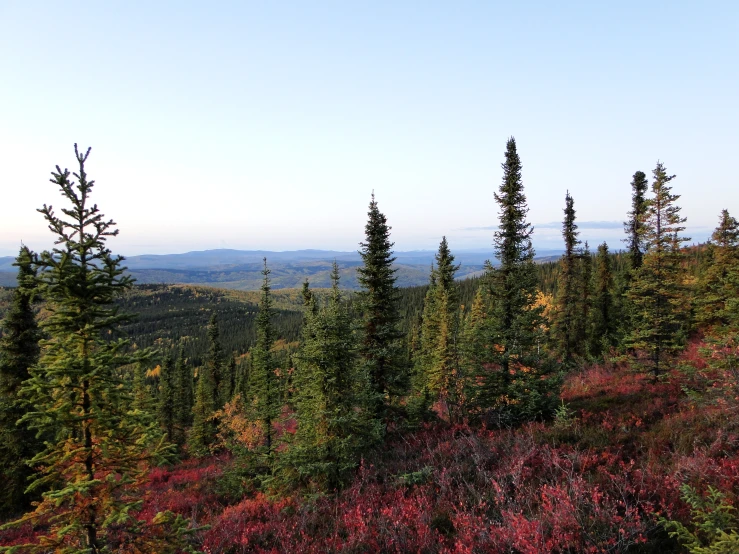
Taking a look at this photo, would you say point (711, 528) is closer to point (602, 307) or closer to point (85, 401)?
point (85, 401)

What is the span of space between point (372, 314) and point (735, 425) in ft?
41.3

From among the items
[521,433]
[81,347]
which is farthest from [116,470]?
[521,433]

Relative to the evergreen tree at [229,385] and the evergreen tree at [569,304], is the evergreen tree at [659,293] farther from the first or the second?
the evergreen tree at [229,385]

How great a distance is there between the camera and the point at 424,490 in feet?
31.0

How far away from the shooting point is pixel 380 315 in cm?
1731

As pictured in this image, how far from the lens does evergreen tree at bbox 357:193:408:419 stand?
16984 millimetres

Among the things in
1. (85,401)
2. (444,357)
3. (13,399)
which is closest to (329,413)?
(85,401)

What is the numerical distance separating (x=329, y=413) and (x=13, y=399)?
1827cm

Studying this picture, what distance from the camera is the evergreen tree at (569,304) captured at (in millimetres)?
32828

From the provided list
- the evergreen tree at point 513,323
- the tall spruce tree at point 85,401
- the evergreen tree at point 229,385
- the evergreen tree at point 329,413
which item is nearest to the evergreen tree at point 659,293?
the evergreen tree at point 513,323

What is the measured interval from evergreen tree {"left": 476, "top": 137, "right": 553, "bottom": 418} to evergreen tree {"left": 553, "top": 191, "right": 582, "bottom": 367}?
16.9 metres

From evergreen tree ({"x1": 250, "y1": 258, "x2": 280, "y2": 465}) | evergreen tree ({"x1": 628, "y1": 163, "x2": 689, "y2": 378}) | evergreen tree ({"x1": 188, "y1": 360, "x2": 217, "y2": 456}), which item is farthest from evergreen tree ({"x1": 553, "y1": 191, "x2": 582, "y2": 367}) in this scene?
evergreen tree ({"x1": 188, "y1": 360, "x2": 217, "y2": 456})

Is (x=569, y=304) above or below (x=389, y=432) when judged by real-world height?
above

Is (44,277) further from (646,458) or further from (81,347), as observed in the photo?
(646,458)
